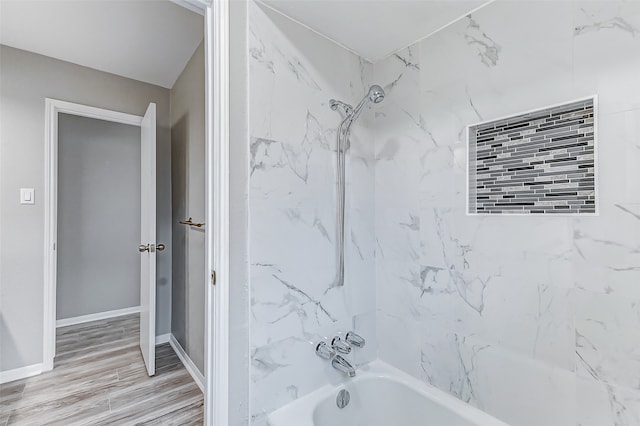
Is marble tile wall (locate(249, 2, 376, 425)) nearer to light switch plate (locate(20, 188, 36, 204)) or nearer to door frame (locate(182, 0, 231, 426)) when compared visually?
door frame (locate(182, 0, 231, 426))

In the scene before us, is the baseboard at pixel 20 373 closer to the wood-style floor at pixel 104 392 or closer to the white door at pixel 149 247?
the wood-style floor at pixel 104 392

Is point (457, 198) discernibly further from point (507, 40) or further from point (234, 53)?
point (234, 53)

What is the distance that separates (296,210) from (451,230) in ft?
2.49

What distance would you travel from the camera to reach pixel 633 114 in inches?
36.4

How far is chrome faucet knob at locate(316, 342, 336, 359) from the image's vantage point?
145 cm

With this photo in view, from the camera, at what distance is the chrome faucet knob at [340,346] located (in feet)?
4.78

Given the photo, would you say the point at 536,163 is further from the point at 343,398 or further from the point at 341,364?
the point at 343,398

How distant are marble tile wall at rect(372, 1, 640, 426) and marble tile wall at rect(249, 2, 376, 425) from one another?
0.71 feet

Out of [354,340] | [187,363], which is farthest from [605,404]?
[187,363]

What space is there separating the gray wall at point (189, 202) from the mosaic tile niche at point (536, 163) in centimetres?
176

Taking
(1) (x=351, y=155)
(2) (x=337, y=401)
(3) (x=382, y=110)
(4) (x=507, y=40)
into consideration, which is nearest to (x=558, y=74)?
(4) (x=507, y=40)

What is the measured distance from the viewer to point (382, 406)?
1542 mm

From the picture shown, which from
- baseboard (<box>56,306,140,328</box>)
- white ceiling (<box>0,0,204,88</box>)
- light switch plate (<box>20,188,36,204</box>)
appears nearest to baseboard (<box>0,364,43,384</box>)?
baseboard (<box>56,306,140,328</box>)

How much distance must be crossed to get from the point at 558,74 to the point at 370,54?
94 cm
